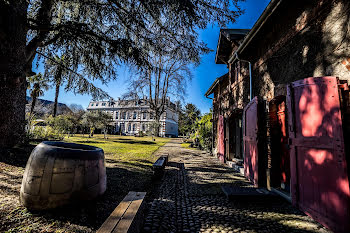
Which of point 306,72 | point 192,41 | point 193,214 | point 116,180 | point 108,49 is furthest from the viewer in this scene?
point 108,49

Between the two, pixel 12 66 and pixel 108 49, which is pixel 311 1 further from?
pixel 12 66

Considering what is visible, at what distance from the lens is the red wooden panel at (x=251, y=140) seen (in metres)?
4.69

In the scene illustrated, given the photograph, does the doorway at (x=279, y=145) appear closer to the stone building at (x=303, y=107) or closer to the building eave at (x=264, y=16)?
the stone building at (x=303, y=107)

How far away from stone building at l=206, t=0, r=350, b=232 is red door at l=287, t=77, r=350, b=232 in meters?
0.01

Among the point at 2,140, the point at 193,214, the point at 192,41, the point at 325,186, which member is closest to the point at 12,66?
the point at 2,140

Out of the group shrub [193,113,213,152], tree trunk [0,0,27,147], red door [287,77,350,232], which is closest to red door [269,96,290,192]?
red door [287,77,350,232]

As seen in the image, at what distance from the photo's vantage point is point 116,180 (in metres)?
4.47

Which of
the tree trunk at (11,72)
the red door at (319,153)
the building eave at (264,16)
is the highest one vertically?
the building eave at (264,16)

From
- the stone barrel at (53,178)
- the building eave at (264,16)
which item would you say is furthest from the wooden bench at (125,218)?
the building eave at (264,16)

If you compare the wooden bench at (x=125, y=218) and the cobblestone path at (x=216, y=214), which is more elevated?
the wooden bench at (x=125, y=218)

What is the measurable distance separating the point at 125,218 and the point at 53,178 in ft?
4.46

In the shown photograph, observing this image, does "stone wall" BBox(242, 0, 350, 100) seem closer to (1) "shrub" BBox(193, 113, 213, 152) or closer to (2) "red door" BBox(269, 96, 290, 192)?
(2) "red door" BBox(269, 96, 290, 192)

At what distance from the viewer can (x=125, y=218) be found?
1.71m

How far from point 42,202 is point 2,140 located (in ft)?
14.8
